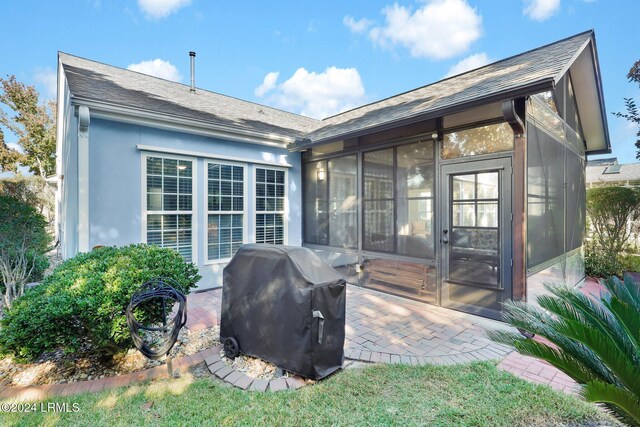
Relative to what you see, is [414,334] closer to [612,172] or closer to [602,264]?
[602,264]

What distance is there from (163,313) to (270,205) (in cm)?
469

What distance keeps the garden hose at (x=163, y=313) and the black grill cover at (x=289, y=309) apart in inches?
27.3

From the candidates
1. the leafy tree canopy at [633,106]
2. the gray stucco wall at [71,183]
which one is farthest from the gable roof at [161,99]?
the leafy tree canopy at [633,106]

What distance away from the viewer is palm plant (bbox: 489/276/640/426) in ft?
5.50

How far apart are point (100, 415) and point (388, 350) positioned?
2993 millimetres

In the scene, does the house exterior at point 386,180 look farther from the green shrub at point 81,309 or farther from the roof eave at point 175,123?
the green shrub at point 81,309

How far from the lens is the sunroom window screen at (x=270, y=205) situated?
749 centimetres

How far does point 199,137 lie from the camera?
21.2ft

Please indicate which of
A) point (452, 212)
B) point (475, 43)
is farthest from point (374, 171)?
point (475, 43)

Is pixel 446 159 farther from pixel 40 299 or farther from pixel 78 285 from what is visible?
pixel 40 299

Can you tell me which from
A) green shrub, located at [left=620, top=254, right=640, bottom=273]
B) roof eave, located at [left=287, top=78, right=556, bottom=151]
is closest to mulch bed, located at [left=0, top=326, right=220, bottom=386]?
roof eave, located at [left=287, top=78, right=556, bottom=151]

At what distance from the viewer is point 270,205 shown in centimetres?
770

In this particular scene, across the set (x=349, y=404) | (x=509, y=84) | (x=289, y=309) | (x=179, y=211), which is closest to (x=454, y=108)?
Result: (x=509, y=84)

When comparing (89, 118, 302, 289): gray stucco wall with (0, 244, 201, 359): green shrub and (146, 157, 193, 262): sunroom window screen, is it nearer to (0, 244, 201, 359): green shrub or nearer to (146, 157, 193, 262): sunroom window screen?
(146, 157, 193, 262): sunroom window screen
